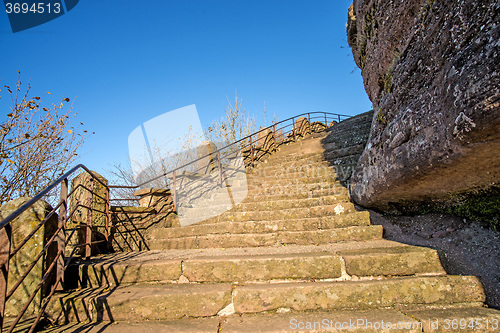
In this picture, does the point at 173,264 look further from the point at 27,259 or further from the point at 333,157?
the point at 333,157

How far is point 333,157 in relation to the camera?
19.1 feet

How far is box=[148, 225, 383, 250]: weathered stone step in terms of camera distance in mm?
3031

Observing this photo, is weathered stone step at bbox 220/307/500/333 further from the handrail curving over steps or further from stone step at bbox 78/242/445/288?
the handrail curving over steps

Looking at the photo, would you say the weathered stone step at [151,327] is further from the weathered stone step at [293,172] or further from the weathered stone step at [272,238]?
the weathered stone step at [293,172]

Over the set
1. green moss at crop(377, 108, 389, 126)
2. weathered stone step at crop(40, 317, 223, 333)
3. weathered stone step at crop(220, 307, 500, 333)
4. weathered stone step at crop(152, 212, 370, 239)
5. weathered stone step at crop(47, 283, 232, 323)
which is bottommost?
weathered stone step at crop(220, 307, 500, 333)

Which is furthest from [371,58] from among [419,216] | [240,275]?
[240,275]

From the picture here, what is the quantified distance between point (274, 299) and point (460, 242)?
1.98 m

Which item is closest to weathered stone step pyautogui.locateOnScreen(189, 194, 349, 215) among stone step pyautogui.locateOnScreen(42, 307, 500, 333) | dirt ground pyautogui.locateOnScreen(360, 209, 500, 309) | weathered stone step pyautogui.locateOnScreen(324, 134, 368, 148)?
dirt ground pyautogui.locateOnScreen(360, 209, 500, 309)

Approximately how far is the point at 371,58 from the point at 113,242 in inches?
200

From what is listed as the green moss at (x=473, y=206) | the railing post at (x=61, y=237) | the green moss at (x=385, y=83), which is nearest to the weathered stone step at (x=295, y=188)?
the green moss at (x=473, y=206)

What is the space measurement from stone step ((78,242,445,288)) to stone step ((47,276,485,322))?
148 mm

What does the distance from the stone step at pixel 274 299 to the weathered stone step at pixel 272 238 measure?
0.95 m

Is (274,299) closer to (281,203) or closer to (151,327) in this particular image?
(151,327)

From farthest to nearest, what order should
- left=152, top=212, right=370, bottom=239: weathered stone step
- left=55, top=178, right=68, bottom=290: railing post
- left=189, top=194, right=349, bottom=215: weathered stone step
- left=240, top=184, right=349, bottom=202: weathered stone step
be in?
left=240, top=184, right=349, bottom=202: weathered stone step
left=189, top=194, right=349, bottom=215: weathered stone step
left=152, top=212, right=370, bottom=239: weathered stone step
left=55, top=178, right=68, bottom=290: railing post
